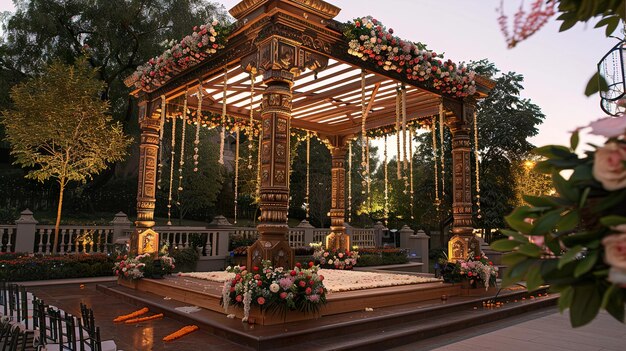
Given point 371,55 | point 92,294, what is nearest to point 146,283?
point 92,294

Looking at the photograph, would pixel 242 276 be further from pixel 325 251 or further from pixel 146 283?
pixel 325 251

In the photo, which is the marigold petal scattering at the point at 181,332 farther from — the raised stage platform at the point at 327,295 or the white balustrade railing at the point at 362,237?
the white balustrade railing at the point at 362,237

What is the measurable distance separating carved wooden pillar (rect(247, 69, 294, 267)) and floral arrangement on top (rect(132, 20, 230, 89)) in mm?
1580

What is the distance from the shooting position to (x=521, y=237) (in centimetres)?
126

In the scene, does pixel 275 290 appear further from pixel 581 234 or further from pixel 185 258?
pixel 185 258

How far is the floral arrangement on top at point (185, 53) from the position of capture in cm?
806

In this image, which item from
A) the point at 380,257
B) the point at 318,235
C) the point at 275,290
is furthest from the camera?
the point at 318,235

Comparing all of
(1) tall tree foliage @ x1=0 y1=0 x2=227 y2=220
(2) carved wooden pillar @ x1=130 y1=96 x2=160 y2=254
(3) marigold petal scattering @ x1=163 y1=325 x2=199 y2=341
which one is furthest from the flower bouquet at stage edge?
(1) tall tree foliage @ x1=0 y1=0 x2=227 y2=220

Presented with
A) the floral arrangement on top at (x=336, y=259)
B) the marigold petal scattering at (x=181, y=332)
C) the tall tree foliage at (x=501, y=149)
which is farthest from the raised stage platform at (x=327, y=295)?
the tall tree foliage at (x=501, y=149)

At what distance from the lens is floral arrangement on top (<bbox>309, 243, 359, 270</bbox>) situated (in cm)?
1318

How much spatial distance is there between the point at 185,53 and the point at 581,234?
8.78m

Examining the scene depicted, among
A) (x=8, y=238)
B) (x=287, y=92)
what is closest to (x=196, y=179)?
(x=8, y=238)

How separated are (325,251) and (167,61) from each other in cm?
742

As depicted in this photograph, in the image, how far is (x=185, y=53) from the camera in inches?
346
